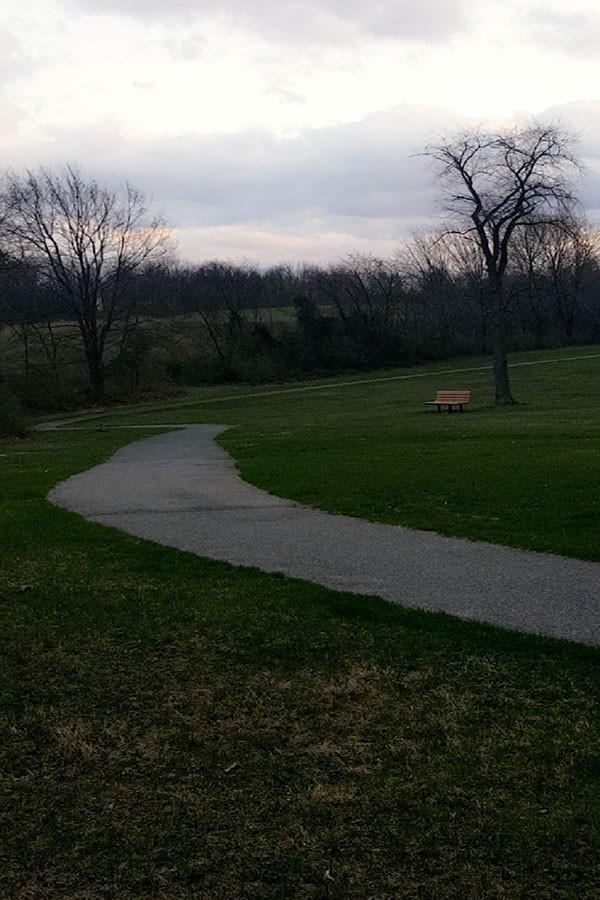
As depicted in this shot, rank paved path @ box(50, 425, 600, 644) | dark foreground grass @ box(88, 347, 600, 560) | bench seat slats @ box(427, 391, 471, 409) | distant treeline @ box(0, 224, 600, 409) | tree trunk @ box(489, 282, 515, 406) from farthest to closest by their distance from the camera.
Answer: distant treeline @ box(0, 224, 600, 409) → tree trunk @ box(489, 282, 515, 406) → bench seat slats @ box(427, 391, 471, 409) → dark foreground grass @ box(88, 347, 600, 560) → paved path @ box(50, 425, 600, 644)

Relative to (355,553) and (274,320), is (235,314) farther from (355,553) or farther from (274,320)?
(355,553)

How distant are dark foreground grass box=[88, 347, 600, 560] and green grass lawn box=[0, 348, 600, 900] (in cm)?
88

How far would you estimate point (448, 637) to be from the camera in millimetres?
5781

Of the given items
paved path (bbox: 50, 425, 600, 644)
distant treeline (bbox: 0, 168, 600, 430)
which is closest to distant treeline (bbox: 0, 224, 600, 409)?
distant treeline (bbox: 0, 168, 600, 430)

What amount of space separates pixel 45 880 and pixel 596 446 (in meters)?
15.9

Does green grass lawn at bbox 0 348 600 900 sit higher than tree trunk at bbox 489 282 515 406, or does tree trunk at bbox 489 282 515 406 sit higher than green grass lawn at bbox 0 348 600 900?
tree trunk at bbox 489 282 515 406

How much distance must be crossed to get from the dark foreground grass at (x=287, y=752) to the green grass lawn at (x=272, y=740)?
1 cm

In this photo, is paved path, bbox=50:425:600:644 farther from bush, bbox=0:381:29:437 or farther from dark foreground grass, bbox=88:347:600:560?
bush, bbox=0:381:29:437

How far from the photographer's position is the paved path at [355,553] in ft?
21.5

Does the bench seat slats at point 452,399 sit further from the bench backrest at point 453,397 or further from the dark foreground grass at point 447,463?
the dark foreground grass at point 447,463

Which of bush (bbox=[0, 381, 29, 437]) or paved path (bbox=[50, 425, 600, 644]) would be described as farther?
bush (bbox=[0, 381, 29, 437])

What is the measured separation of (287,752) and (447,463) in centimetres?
1135

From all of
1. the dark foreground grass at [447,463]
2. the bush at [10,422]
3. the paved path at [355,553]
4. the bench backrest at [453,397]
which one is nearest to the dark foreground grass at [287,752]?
the paved path at [355,553]

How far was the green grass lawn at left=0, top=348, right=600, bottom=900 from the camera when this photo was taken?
10.6 ft
